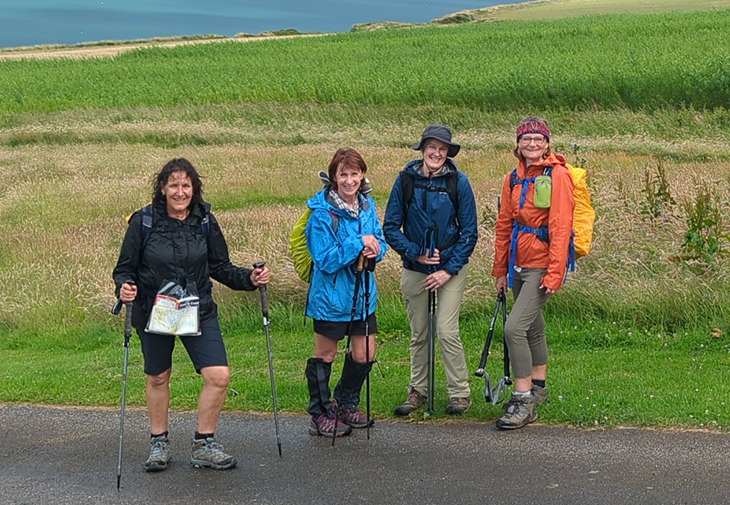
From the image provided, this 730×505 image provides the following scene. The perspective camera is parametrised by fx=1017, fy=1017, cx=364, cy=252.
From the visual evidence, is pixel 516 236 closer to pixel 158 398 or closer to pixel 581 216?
pixel 581 216

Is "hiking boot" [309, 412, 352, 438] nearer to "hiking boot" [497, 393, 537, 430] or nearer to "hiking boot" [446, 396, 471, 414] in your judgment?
"hiking boot" [446, 396, 471, 414]

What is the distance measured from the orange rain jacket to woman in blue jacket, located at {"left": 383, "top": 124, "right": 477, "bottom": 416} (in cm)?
23

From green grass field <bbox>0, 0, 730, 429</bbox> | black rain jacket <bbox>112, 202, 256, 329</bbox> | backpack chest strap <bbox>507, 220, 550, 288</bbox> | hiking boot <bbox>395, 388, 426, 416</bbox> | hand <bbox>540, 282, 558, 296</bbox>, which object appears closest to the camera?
black rain jacket <bbox>112, 202, 256, 329</bbox>

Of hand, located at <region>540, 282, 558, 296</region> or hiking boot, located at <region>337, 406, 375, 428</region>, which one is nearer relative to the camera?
hand, located at <region>540, 282, 558, 296</region>

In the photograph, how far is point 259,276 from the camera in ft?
20.6

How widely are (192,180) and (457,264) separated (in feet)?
6.30

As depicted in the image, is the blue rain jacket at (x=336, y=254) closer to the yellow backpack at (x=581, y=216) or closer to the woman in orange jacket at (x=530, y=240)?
the woman in orange jacket at (x=530, y=240)

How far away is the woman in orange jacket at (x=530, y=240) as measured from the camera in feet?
21.5

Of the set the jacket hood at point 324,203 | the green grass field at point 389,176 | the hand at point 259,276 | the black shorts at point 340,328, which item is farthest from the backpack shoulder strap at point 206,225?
the green grass field at point 389,176

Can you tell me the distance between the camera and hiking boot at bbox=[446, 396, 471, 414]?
6992 mm

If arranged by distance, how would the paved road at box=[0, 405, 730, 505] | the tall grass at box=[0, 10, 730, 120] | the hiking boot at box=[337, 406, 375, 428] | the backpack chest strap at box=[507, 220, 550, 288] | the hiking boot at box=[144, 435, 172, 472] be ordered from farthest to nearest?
1. the tall grass at box=[0, 10, 730, 120]
2. the hiking boot at box=[337, 406, 375, 428]
3. the backpack chest strap at box=[507, 220, 550, 288]
4. the hiking boot at box=[144, 435, 172, 472]
5. the paved road at box=[0, 405, 730, 505]

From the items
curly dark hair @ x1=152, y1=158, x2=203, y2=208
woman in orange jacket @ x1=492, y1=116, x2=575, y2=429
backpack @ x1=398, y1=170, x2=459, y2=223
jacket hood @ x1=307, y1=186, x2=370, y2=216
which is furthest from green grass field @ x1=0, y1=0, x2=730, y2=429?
curly dark hair @ x1=152, y1=158, x2=203, y2=208

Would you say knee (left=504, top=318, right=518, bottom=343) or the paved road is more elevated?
knee (left=504, top=318, right=518, bottom=343)

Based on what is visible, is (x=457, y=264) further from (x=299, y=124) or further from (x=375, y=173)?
(x=299, y=124)
